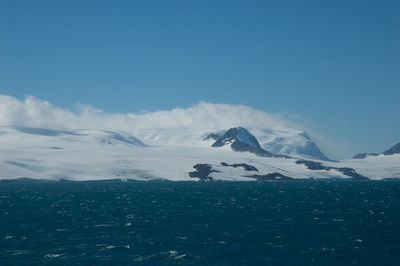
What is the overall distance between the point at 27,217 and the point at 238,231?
35.0m

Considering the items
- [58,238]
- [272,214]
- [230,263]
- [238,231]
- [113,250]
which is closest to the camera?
[230,263]

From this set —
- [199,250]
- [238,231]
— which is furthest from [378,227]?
[199,250]

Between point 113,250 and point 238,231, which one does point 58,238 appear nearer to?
point 113,250

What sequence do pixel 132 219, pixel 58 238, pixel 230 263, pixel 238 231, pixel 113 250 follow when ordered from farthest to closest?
1. pixel 132 219
2. pixel 238 231
3. pixel 58 238
4. pixel 113 250
5. pixel 230 263

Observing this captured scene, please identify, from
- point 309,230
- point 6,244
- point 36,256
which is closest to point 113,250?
point 36,256

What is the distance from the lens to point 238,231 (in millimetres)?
64250

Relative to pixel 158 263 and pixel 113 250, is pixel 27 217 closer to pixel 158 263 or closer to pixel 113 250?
pixel 113 250

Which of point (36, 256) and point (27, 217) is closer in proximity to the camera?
point (36, 256)

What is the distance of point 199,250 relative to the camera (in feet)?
169

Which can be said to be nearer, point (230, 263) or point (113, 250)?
point (230, 263)

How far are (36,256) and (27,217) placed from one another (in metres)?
33.6

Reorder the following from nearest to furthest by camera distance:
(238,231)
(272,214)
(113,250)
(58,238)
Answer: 1. (113,250)
2. (58,238)
3. (238,231)
4. (272,214)

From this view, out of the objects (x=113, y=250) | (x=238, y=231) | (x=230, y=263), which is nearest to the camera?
(x=230, y=263)

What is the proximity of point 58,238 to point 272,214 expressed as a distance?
1481 inches
